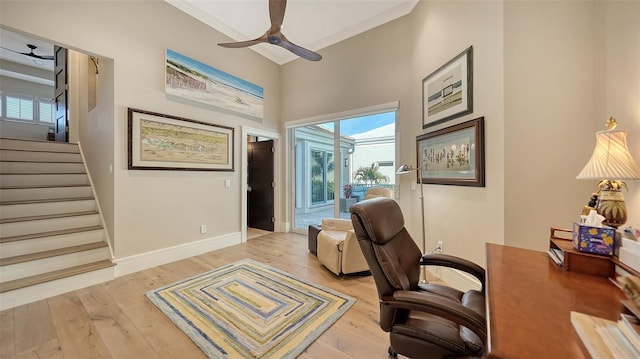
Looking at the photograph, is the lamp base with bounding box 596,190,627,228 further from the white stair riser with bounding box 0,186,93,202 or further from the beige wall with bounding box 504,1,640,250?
the white stair riser with bounding box 0,186,93,202

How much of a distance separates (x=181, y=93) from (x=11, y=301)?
268 cm

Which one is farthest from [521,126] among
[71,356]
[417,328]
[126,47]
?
[126,47]

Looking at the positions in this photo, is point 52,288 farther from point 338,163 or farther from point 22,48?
point 22,48

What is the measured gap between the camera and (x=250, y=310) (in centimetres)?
197

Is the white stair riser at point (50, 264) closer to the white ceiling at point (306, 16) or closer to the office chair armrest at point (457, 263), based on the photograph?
the white ceiling at point (306, 16)

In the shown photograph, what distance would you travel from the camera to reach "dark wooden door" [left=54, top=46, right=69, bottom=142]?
13.2 ft

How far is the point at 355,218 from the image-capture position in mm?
1229

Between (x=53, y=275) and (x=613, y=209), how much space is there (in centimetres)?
431

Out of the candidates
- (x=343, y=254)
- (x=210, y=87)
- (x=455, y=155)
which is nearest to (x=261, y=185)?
(x=210, y=87)

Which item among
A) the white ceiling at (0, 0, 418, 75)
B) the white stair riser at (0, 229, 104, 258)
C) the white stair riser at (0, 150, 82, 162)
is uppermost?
the white ceiling at (0, 0, 418, 75)

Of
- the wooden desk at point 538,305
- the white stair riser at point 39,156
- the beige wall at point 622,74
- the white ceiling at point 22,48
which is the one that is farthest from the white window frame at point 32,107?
the beige wall at point 622,74

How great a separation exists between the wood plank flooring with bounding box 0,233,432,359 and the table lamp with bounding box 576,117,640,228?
1.48 m

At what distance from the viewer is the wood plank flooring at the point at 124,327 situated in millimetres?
1531

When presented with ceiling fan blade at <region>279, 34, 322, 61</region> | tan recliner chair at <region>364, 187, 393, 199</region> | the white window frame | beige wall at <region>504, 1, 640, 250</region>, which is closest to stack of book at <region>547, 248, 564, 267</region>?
beige wall at <region>504, 1, 640, 250</region>
